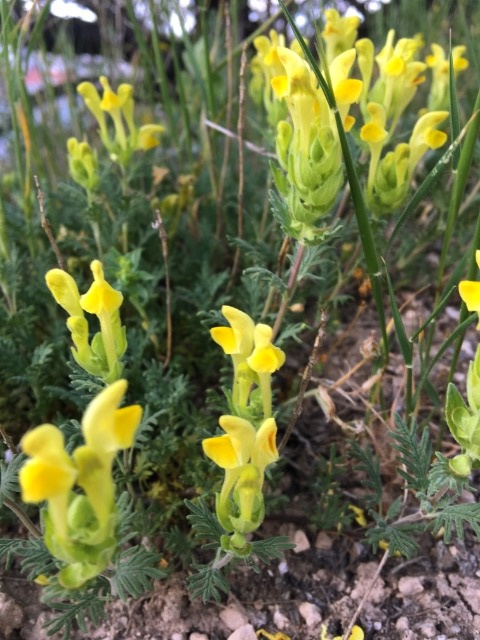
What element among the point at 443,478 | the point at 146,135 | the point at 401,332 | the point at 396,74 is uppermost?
the point at 396,74

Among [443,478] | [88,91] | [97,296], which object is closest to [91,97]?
[88,91]

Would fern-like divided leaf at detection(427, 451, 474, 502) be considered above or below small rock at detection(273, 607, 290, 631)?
above

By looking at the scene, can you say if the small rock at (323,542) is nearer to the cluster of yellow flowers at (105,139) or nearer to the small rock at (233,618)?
the small rock at (233,618)

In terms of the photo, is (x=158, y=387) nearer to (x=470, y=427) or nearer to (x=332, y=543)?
(x=332, y=543)

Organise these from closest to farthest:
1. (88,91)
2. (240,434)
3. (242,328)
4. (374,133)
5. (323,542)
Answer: (240,434), (242,328), (374,133), (323,542), (88,91)

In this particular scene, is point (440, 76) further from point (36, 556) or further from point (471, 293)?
point (36, 556)

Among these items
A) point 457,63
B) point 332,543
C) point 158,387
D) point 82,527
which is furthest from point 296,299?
point 82,527

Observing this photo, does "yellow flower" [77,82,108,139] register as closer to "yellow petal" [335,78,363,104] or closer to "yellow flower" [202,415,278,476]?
"yellow petal" [335,78,363,104]

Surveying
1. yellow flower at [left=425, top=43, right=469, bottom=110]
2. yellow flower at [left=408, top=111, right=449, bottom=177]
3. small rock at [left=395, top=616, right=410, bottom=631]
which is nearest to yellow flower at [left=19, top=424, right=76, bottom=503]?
small rock at [left=395, top=616, right=410, bottom=631]

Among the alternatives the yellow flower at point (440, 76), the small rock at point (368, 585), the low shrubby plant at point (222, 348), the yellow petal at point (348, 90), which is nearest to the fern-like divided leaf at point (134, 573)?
the low shrubby plant at point (222, 348)
